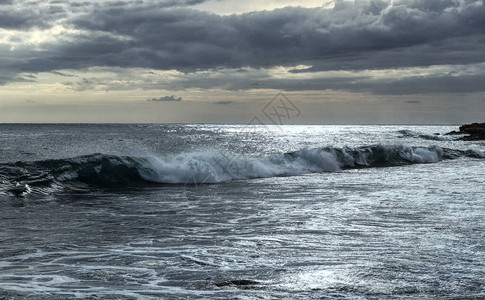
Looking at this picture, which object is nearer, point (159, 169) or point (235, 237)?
point (235, 237)

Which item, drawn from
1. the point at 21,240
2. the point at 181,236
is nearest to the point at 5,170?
the point at 21,240

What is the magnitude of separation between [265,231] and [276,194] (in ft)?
20.8

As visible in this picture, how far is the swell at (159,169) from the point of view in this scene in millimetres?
17656

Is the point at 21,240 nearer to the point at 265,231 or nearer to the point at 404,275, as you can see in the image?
the point at 265,231

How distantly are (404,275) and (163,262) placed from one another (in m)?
3.63

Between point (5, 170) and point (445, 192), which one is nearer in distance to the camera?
point (445, 192)

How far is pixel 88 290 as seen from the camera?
5.97 meters

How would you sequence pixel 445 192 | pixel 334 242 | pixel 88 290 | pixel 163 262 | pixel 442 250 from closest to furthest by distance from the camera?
pixel 88 290 < pixel 163 262 < pixel 442 250 < pixel 334 242 < pixel 445 192

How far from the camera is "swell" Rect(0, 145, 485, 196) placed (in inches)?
695

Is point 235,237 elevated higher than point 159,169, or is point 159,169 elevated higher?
point 159,169

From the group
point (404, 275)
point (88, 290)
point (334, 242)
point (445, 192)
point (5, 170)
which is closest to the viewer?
point (88, 290)

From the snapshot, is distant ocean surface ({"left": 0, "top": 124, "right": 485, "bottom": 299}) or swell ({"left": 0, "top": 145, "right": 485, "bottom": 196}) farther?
swell ({"left": 0, "top": 145, "right": 485, "bottom": 196})

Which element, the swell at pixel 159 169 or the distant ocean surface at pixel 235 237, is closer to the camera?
the distant ocean surface at pixel 235 237

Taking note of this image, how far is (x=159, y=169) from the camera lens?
2159 centimetres
